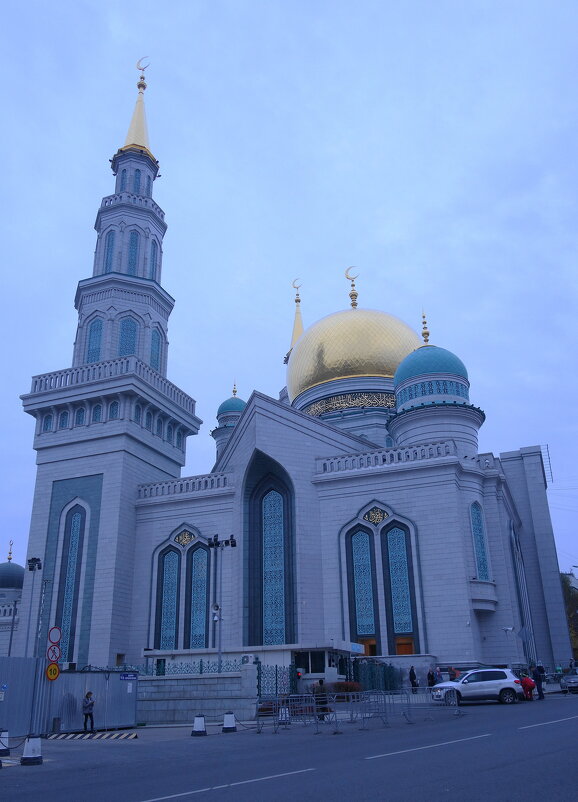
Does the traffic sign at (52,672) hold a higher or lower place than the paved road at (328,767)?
higher

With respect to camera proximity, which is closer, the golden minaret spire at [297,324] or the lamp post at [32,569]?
the lamp post at [32,569]

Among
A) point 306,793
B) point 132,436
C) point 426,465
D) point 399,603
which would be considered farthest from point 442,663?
point 306,793

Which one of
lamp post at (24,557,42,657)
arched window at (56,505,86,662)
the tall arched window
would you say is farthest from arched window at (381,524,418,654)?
the tall arched window

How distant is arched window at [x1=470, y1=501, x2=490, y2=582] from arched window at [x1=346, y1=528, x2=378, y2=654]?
4126 millimetres

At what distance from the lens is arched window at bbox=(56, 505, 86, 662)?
31031 millimetres

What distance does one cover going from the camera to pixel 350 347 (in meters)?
42.9

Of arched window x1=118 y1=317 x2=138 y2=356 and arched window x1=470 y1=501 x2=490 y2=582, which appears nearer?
arched window x1=470 y1=501 x2=490 y2=582

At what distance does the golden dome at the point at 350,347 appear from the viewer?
4253cm

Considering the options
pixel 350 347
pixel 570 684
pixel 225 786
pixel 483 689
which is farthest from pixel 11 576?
pixel 225 786

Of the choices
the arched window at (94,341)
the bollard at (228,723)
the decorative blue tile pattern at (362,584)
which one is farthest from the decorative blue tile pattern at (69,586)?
the bollard at (228,723)

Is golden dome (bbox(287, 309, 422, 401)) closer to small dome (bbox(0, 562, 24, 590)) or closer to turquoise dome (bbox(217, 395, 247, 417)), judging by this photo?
turquoise dome (bbox(217, 395, 247, 417))

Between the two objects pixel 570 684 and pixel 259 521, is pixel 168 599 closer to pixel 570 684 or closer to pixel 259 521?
pixel 259 521

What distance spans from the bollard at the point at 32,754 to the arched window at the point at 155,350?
27.0 meters

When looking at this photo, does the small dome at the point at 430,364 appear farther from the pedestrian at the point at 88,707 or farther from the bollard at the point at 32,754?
the bollard at the point at 32,754
